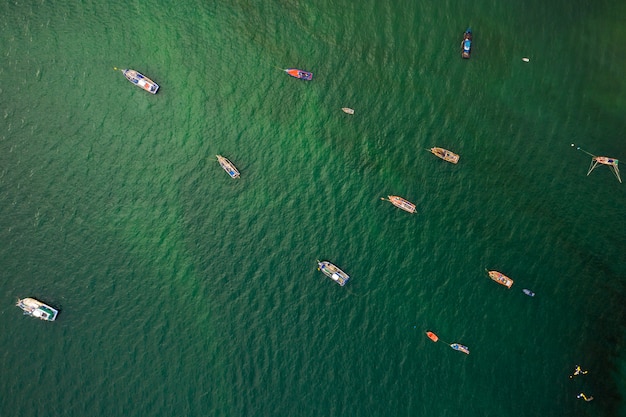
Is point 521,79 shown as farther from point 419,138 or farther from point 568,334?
point 568,334

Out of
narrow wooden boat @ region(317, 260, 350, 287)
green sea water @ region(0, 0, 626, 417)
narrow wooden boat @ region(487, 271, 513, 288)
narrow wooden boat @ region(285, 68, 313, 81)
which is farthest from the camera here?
narrow wooden boat @ region(285, 68, 313, 81)

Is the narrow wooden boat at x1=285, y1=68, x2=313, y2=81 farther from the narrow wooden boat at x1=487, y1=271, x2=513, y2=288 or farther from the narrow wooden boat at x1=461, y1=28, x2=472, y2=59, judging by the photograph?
the narrow wooden boat at x1=487, y1=271, x2=513, y2=288

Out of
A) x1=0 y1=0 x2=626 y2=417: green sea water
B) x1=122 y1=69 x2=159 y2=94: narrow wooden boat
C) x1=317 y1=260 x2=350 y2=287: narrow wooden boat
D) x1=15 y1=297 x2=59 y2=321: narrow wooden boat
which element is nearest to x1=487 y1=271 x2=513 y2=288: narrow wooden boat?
x1=0 y1=0 x2=626 y2=417: green sea water

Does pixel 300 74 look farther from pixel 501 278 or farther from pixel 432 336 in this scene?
pixel 432 336

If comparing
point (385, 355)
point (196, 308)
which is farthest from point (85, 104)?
point (385, 355)

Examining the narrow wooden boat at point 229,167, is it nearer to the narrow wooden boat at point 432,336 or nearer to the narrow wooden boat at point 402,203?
the narrow wooden boat at point 402,203

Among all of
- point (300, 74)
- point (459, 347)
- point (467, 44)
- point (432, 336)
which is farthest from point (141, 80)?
point (459, 347)
